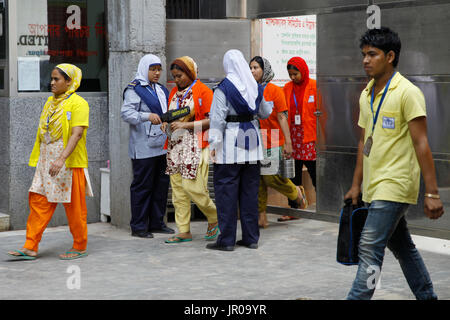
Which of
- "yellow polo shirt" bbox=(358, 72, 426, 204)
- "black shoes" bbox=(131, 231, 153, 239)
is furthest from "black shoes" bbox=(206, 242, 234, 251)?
"yellow polo shirt" bbox=(358, 72, 426, 204)

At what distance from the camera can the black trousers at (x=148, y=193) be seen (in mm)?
8758

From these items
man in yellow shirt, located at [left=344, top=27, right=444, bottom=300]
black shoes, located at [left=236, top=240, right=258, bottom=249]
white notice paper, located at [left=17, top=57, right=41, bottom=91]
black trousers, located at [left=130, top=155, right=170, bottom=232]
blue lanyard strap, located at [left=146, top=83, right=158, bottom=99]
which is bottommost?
black shoes, located at [left=236, top=240, right=258, bottom=249]

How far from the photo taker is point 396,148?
497 cm

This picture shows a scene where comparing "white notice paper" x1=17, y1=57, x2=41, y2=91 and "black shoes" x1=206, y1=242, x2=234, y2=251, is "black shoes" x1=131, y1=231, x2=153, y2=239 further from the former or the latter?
"white notice paper" x1=17, y1=57, x2=41, y2=91

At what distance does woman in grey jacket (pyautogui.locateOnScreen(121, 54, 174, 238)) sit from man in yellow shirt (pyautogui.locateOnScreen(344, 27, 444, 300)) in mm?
3775

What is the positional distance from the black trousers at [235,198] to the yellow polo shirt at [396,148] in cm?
297

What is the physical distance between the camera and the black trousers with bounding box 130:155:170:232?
8758 mm

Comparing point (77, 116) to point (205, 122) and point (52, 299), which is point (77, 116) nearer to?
point (205, 122)

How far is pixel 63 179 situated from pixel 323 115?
3235mm

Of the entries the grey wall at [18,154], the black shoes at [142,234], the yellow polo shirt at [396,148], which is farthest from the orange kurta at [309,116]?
the yellow polo shirt at [396,148]

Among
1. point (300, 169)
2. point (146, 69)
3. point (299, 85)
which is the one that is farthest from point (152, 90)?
point (300, 169)

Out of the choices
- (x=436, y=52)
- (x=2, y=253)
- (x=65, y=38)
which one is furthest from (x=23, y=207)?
(x=436, y=52)

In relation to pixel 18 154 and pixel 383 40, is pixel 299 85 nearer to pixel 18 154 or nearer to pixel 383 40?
pixel 18 154

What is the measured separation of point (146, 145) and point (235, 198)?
1.35m
